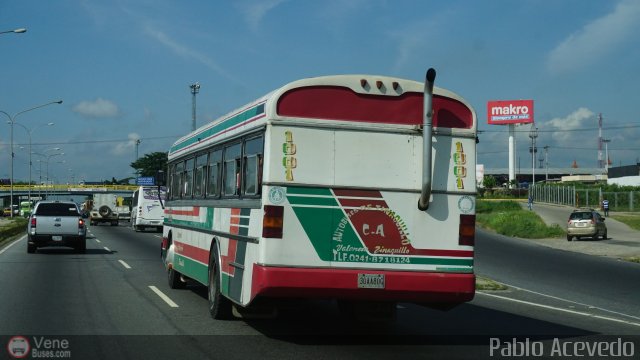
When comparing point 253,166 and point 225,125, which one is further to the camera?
point 225,125

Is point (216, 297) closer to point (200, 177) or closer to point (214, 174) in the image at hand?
point (214, 174)

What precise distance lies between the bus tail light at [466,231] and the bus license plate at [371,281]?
1.13 meters

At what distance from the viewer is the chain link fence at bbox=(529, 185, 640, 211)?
2757 inches

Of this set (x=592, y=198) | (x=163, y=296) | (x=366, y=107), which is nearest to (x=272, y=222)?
(x=366, y=107)

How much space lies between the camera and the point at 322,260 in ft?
30.8

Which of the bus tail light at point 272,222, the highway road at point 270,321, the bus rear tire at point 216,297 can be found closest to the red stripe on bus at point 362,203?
the bus tail light at point 272,222

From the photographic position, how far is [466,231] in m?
9.88

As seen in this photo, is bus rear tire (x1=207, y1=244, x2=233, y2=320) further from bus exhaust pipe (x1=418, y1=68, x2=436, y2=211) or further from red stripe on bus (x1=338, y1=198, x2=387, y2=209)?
bus exhaust pipe (x1=418, y1=68, x2=436, y2=211)

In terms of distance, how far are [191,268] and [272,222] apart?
5032 mm

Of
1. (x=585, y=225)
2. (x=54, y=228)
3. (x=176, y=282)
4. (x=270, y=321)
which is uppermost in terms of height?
(x=585, y=225)

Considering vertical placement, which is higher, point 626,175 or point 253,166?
point 626,175

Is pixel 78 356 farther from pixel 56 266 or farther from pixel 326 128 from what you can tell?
pixel 56 266

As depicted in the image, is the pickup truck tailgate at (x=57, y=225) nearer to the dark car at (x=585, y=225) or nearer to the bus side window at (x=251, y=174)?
the bus side window at (x=251, y=174)

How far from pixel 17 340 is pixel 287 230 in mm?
3624
